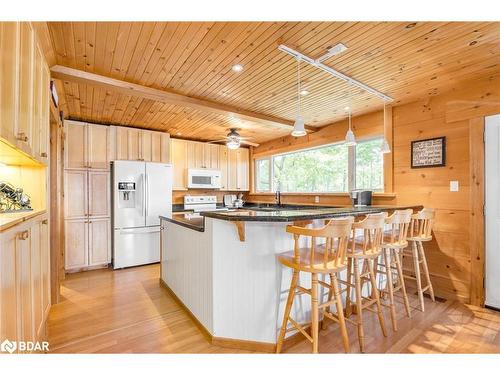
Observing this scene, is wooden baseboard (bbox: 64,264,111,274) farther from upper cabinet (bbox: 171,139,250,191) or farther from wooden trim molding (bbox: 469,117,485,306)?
wooden trim molding (bbox: 469,117,485,306)

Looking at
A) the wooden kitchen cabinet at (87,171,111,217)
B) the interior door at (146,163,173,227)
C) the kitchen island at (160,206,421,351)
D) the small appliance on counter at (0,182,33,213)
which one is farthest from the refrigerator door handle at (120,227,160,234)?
the kitchen island at (160,206,421,351)

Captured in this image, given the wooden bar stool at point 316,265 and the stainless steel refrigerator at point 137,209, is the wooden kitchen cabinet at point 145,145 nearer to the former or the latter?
the stainless steel refrigerator at point 137,209

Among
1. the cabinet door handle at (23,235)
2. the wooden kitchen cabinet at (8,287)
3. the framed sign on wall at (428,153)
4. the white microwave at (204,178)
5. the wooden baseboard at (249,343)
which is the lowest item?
the wooden baseboard at (249,343)

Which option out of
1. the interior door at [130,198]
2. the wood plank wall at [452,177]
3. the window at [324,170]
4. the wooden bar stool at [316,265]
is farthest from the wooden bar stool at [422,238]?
the interior door at [130,198]

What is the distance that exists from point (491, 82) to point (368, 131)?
1389mm

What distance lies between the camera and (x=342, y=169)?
420 centimetres

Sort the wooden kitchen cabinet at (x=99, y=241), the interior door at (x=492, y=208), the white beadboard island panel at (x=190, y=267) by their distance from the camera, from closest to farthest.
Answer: the white beadboard island panel at (x=190, y=267)
the interior door at (x=492, y=208)
the wooden kitchen cabinet at (x=99, y=241)

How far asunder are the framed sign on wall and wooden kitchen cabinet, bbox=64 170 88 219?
475 centimetres

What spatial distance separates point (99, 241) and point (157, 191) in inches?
46.2

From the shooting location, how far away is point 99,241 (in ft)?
13.0

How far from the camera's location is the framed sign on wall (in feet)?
9.71

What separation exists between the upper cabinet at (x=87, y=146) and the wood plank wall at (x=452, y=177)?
4385 mm

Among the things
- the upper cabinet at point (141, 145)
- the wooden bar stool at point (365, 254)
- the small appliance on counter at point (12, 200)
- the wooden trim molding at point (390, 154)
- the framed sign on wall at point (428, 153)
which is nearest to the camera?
the small appliance on counter at point (12, 200)

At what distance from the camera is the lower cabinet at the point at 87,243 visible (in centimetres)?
373
